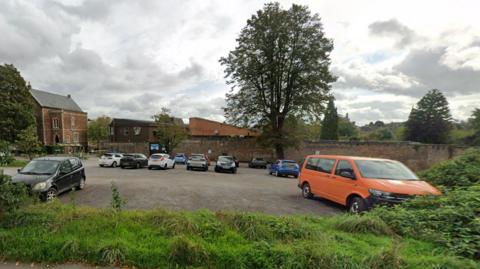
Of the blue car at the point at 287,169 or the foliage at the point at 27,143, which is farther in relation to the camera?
the blue car at the point at 287,169

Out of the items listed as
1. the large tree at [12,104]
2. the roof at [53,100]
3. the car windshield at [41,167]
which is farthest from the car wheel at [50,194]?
the roof at [53,100]

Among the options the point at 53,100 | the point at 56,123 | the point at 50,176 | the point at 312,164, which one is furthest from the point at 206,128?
the point at 53,100

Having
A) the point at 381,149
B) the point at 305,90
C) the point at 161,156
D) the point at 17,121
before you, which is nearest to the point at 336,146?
the point at 381,149

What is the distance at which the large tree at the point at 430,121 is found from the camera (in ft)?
145

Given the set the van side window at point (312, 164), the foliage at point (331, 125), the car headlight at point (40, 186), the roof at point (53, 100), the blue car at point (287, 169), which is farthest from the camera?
the foliage at point (331, 125)

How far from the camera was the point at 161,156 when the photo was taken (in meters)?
18.9

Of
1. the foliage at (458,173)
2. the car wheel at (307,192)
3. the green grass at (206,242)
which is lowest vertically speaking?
the car wheel at (307,192)

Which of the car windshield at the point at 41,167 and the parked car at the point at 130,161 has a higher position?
the car windshield at the point at 41,167

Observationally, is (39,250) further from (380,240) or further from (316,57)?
(316,57)

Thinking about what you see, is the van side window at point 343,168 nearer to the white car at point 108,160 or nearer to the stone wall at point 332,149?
the stone wall at point 332,149

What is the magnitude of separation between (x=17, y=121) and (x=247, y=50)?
3764 centimetres

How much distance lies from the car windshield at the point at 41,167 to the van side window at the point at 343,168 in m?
9.70

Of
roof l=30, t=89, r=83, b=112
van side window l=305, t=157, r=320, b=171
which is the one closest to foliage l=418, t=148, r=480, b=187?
van side window l=305, t=157, r=320, b=171

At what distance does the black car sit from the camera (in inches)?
247
